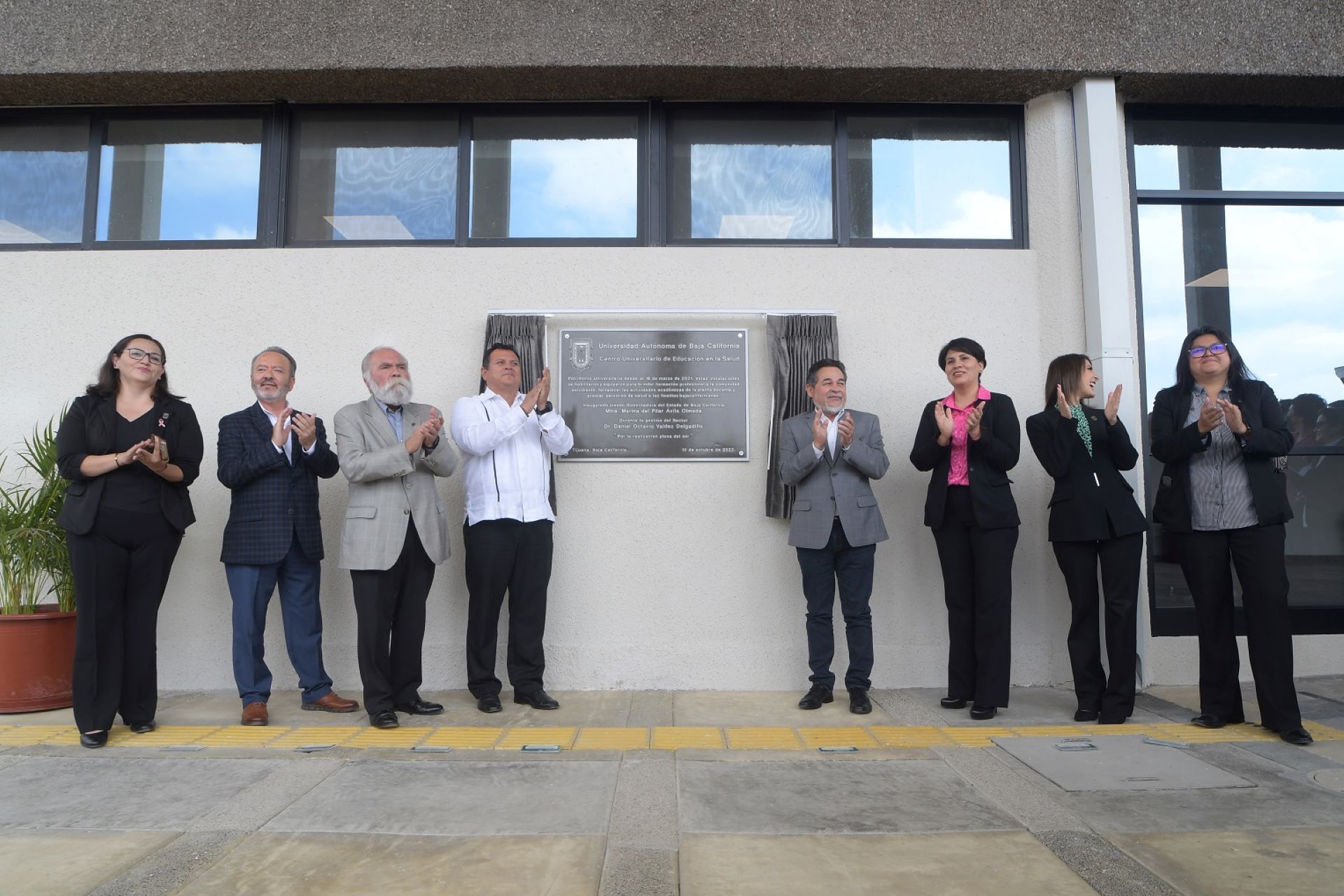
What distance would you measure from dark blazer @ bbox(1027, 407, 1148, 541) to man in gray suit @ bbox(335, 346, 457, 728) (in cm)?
284

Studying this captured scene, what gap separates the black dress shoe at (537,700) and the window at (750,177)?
2613 mm

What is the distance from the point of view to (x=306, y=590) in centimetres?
430

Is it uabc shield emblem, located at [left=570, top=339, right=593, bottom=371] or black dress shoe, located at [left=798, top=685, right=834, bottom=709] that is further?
uabc shield emblem, located at [left=570, top=339, right=593, bottom=371]

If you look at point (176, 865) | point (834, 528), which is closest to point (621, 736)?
point (834, 528)

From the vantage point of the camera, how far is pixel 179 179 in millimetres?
5230

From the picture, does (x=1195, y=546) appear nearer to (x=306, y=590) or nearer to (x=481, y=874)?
(x=481, y=874)

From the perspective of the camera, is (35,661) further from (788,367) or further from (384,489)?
(788,367)

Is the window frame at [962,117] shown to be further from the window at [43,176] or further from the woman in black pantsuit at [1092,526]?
the window at [43,176]

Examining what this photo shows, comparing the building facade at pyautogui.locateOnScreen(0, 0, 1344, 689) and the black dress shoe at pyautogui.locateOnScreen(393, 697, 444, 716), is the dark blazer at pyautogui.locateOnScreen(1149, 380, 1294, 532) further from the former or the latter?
the black dress shoe at pyautogui.locateOnScreen(393, 697, 444, 716)

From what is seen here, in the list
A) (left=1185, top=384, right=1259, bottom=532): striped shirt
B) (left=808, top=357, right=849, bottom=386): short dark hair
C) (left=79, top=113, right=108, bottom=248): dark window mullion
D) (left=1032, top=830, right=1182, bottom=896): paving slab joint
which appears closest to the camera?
(left=1032, top=830, right=1182, bottom=896): paving slab joint

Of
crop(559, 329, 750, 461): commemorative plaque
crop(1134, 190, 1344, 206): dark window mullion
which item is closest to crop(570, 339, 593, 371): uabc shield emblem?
crop(559, 329, 750, 461): commemorative plaque

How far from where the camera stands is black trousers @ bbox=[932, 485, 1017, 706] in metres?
4.12

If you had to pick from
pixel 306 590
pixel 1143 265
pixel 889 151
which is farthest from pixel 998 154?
pixel 306 590

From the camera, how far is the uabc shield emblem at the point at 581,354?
194 inches
